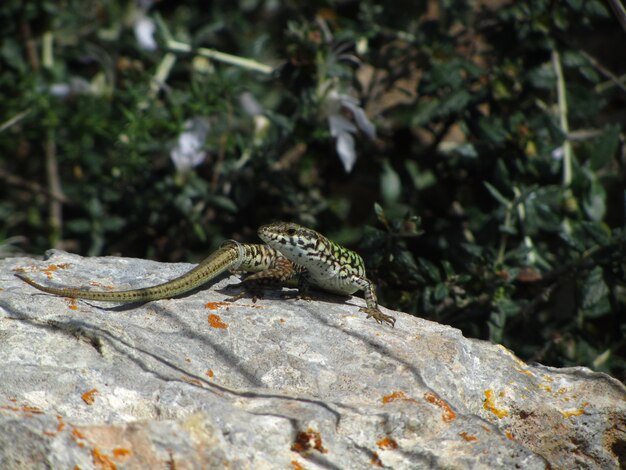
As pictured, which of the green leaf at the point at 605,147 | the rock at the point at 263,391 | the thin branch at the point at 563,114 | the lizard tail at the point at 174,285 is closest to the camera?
the rock at the point at 263,391

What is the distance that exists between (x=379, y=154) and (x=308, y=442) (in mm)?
4310

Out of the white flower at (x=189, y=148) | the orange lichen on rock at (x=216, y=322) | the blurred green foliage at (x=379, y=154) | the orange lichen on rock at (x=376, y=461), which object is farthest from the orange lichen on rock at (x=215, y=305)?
the white flower at (x=189, y=148)

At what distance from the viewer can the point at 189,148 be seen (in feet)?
21.7

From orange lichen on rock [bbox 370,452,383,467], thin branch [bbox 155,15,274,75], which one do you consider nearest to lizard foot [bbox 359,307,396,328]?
orange lichen on rock [bbox 370,452,383,467]

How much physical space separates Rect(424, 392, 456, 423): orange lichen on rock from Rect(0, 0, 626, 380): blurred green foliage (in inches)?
72.4

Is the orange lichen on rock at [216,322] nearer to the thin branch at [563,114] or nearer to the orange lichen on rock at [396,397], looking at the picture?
the orange lichen on rock at [396,397]

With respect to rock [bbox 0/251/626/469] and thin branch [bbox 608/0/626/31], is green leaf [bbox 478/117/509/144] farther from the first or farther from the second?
thin branch [bbox 608/0/626/31]

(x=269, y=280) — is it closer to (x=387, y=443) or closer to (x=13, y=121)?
(x=387, y=443)

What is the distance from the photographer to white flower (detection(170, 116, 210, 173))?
21.6 feet

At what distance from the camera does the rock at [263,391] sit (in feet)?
9.60

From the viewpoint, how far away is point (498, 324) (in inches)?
209

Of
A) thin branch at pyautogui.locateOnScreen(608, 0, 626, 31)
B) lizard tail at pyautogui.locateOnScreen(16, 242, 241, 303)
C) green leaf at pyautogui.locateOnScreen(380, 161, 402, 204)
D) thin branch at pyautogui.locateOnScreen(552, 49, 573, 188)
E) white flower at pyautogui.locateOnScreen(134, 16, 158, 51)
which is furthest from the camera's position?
white flower at pyautogui.locateOnScreen(134, 16, 158, 51)

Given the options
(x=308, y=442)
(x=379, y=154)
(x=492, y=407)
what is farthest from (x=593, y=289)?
(x=308, y=442)

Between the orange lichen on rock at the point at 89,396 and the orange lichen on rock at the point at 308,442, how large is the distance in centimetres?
82
